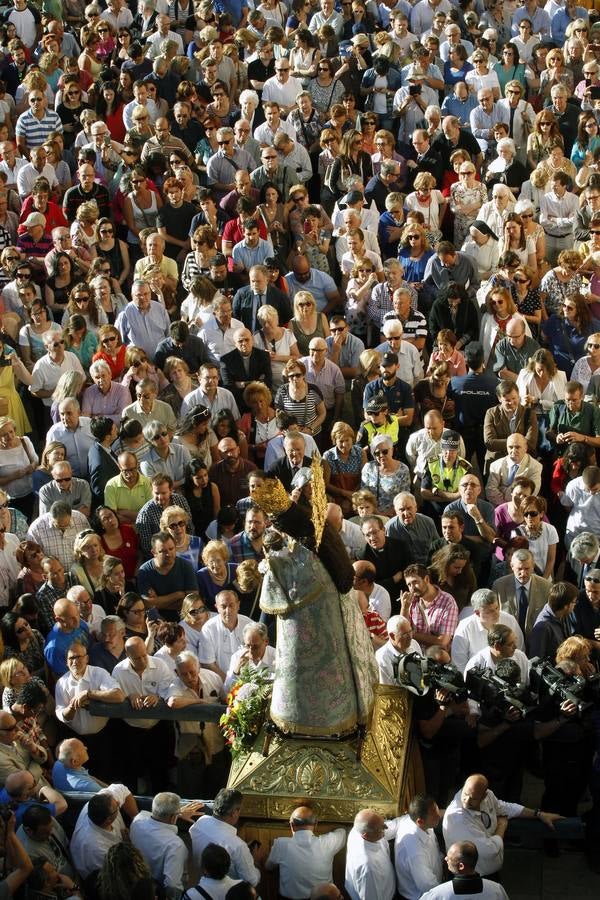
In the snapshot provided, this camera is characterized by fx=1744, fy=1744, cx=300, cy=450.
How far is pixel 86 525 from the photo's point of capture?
15.0 m

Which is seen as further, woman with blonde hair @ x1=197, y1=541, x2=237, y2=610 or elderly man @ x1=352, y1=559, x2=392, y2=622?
Result: woman with blonde hair @ x1=197, y1=541, x2=237, y2=610

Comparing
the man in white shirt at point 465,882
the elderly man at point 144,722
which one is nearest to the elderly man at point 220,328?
the elderly man at point 144,722

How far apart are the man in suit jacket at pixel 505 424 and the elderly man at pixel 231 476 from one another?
87.6 inches

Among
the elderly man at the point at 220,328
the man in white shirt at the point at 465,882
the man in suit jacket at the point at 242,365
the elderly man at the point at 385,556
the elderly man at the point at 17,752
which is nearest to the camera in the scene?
the man in white shirt at the point at 465,882

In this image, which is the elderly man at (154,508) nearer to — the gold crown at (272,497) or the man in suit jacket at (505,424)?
the man in suit jacket at (505,424)

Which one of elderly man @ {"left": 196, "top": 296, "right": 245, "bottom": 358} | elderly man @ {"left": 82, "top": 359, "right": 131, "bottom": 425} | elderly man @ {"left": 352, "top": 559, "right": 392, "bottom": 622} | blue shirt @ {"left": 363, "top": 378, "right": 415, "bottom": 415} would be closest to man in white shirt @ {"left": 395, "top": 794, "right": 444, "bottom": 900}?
elderly man @ {"left": 352, "top": 559, "right": 392, "bottom": 622}

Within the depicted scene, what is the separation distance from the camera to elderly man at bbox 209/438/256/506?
15.7 meters

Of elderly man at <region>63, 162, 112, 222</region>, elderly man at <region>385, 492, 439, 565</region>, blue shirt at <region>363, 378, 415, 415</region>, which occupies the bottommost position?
A: elderly man at <region>385, 492, 439, 565</region>

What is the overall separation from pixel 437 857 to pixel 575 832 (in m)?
1.21

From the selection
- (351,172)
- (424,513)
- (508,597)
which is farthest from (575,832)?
(351,172)

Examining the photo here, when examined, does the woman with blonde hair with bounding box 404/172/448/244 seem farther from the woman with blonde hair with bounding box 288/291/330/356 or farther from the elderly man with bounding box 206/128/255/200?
the woman with blonde hair with bounding box 288/291/330/356

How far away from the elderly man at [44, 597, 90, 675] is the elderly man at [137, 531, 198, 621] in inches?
41.5

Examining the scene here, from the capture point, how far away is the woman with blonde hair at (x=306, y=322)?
57.0 feet

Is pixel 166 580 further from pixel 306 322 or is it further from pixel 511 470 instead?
pixel 306 322
